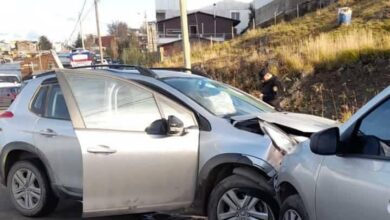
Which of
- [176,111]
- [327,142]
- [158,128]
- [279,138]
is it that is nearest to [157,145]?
[158,128]

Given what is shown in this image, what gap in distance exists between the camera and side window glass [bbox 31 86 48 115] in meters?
6.43

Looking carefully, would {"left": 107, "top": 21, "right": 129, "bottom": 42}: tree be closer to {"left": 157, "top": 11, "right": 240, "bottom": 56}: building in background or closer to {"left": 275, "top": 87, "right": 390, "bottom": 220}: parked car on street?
{"left": 157, "top": 11, "right": 240, "bottom": 56}: building in background

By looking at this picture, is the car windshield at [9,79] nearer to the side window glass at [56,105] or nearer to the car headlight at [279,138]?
the side window glass at [56,105]

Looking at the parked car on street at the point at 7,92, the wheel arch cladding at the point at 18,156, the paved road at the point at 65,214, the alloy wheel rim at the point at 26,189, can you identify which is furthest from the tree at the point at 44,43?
the alloy wheel rim at the point at 26,189

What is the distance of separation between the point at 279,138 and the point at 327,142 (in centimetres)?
153

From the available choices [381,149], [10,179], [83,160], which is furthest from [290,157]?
[10,179]

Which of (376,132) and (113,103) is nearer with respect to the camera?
(376,132)

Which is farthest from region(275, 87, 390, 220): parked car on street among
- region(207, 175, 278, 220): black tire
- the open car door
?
the open car door

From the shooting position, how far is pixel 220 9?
300 ft

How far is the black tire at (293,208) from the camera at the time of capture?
3824 mm

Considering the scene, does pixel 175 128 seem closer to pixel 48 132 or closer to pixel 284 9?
pixel 48 132

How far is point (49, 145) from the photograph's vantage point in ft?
19.9

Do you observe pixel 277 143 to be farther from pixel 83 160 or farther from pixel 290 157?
pixel 83 160

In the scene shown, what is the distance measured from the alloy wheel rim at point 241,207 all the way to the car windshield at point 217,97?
83 cm
